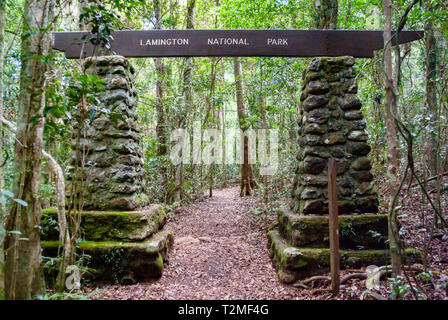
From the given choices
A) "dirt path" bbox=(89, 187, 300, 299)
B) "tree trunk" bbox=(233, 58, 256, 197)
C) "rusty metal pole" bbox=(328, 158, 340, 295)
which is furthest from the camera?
"tree trunk" bbox=(233, 58, 256, 197)

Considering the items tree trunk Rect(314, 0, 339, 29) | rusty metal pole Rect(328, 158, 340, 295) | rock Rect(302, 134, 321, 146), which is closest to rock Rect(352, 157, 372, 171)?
rock Rect(302, 134, 321, 146)

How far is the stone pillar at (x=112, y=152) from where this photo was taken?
4.18 meters

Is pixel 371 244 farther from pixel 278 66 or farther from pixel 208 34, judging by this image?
pixel 278 66

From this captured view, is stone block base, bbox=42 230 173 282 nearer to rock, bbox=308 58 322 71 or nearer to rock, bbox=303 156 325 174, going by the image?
rock, bbox=303 156 325 174

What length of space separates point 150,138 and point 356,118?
609cm

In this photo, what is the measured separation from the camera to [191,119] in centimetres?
1085

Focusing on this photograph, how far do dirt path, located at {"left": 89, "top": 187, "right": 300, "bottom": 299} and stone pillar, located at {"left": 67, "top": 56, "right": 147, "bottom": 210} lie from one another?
1.20m

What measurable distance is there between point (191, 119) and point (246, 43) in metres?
6.51

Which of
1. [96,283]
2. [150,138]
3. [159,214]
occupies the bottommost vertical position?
[96,283]

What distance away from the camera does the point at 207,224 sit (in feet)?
25.3

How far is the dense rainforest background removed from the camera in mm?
2479

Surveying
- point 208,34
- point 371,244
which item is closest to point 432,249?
point 371,244

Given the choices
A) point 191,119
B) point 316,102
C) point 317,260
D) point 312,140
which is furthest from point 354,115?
point 191,119

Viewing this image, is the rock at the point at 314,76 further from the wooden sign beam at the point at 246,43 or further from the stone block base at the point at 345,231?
the stone block base at the point at 345,231
